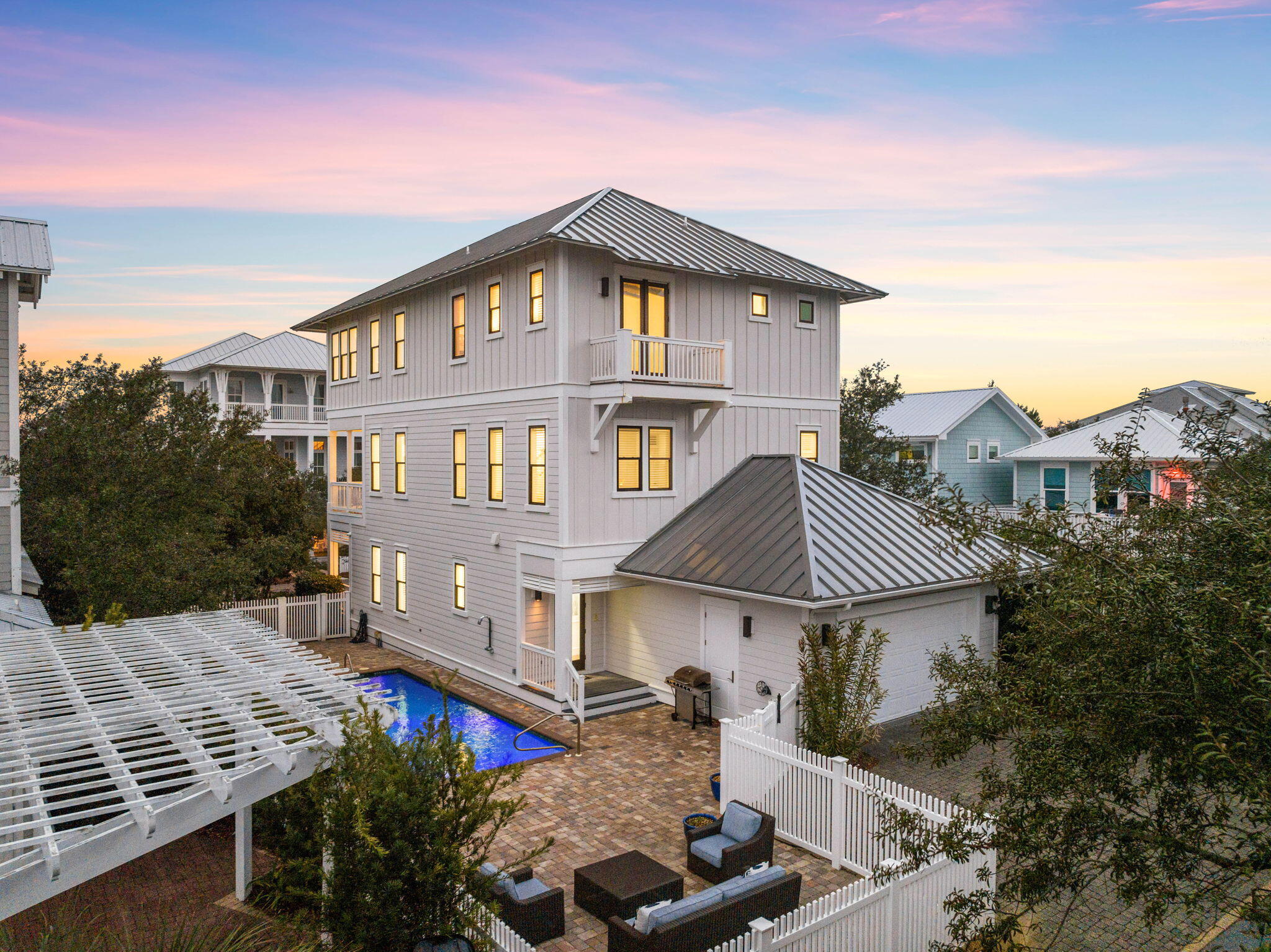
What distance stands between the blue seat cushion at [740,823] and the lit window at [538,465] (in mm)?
8780

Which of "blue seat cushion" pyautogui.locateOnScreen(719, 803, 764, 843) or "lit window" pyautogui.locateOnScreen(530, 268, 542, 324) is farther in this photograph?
"lit window" pyautogui.locateOnScreen(530, 268, 542, 324)

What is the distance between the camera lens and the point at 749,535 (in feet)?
54.9

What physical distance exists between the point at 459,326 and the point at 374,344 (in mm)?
5096

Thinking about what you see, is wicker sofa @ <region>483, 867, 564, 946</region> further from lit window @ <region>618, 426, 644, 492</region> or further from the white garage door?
lit window @ <region>618, 426, 644, 492</region>

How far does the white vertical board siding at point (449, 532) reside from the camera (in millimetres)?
18656

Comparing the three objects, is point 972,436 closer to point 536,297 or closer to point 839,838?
point 536,297

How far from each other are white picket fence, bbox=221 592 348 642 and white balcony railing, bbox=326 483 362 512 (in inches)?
110

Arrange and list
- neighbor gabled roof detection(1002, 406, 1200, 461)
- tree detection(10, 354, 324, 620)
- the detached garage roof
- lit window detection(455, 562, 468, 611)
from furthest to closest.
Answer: neighbor gabled roof detection(1002, 406, 1200, 461), lit window detection(455, 562, 468, 611), tree detection(10, 354, 324, 620), the detached garage roof

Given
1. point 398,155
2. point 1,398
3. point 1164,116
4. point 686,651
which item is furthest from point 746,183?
point 1,398

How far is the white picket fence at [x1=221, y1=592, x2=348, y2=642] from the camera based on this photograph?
23766mm

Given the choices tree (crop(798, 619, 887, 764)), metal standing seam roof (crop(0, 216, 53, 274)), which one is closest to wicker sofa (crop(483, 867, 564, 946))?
tree (crop(798, 619, 887, 764))

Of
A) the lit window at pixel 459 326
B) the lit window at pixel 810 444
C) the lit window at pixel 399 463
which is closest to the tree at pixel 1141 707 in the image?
the lit window at pixel 810 444

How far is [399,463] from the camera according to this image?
78.0 ft

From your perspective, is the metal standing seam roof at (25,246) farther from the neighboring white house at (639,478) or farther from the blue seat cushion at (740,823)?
the blue seat cushion at (740,823)
